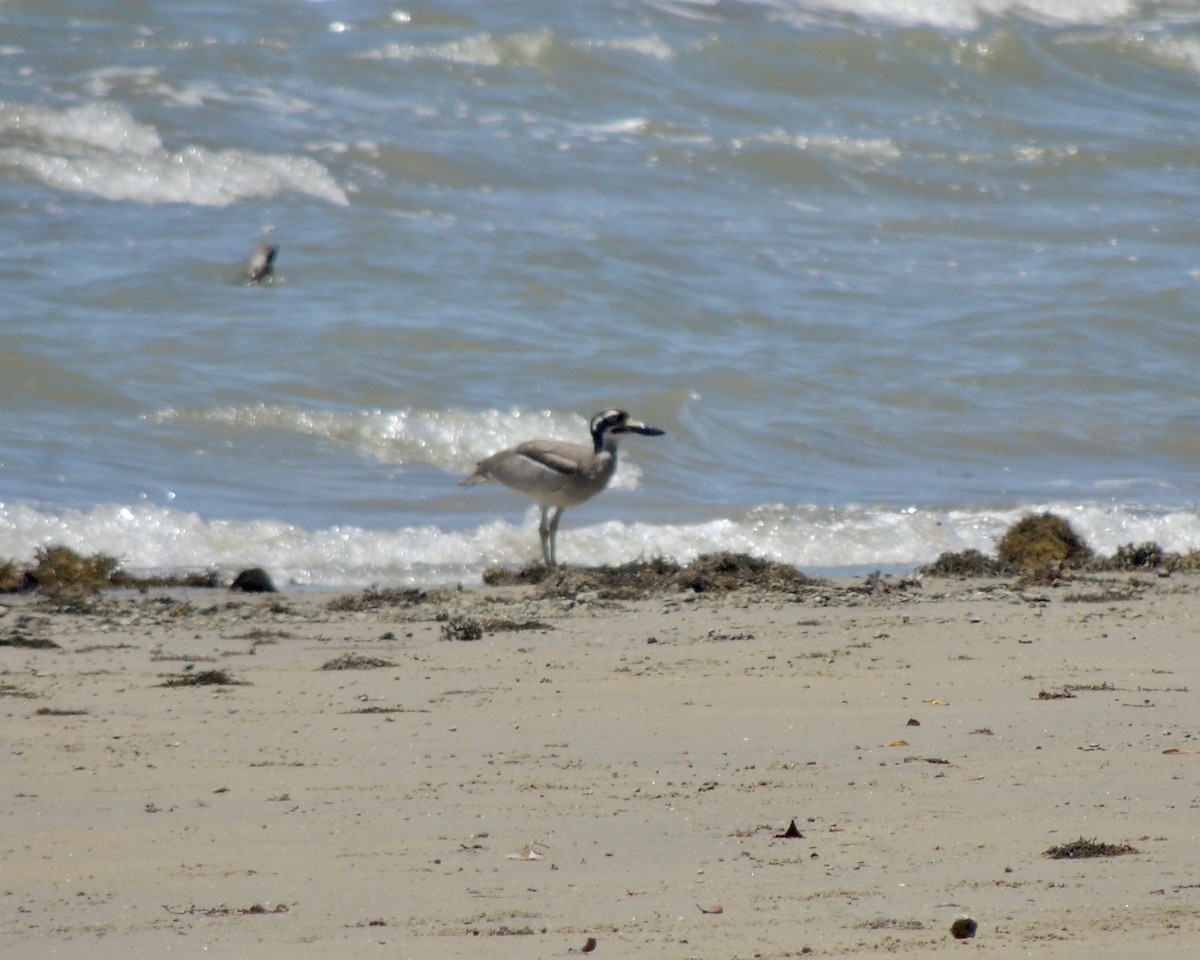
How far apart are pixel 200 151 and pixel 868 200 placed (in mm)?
8953

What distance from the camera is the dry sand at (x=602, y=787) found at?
3352 mm

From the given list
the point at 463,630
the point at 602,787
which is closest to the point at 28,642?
the point at 463,630

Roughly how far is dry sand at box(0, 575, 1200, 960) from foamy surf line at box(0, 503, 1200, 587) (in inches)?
96.9

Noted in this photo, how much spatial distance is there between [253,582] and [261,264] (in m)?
8.76

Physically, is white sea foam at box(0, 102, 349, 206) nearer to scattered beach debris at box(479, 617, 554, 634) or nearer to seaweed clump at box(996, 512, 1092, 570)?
seaweed clump at box(996, 512, 1092, 570)

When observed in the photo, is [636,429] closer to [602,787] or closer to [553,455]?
[553,455]

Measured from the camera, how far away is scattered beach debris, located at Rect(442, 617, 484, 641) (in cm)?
698

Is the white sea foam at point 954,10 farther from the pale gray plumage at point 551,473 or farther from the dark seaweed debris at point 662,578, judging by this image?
the dark seaweed debris at point 662,578

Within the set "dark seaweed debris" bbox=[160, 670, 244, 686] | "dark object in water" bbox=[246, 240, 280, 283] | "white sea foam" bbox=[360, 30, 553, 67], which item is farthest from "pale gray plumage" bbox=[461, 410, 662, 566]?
"white sea foam" bbox=[360, 30, 553, 67]

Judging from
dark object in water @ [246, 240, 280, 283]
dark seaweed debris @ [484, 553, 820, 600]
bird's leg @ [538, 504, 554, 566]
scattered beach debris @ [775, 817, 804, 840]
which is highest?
dark object in water @ [246, 240, 280, 283]

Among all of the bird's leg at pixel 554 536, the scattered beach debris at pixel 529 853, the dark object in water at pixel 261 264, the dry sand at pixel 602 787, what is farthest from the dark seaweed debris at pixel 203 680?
the dark object in water at pixel 261 264

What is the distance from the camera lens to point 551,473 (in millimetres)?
10344

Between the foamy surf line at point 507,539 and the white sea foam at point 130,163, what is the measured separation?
31.3 feet

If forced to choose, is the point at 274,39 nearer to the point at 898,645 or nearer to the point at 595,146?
the point at 595,146
